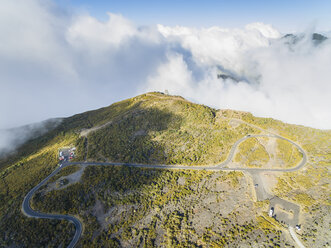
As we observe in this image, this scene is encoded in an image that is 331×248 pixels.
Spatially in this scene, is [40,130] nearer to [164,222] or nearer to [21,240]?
[21,240]

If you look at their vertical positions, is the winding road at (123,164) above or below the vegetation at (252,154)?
below

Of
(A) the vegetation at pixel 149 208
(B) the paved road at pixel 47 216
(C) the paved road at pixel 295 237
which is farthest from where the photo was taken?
(B) the paved road at pixel 47 216

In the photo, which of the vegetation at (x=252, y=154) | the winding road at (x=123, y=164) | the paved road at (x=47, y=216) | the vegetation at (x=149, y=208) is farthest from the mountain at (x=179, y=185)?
the paved road at (x=47, y=216)

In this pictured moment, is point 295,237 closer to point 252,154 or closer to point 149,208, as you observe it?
point 252,154

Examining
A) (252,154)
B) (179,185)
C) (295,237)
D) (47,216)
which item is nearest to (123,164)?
(179,185)

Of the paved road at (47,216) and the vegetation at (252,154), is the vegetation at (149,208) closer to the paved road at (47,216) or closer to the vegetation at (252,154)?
the paved road at (47,216)

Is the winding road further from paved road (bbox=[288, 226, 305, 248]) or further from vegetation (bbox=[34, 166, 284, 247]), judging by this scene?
paved road (bbox=[288, 226, 305, 248])

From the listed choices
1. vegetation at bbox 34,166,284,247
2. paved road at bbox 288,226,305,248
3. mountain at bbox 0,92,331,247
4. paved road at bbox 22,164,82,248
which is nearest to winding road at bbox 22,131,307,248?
paved road at bbox 22,164,82,248

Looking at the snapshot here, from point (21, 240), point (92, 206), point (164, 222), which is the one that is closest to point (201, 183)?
Answer: point (164, 222)
